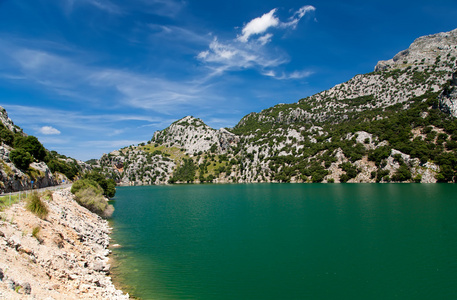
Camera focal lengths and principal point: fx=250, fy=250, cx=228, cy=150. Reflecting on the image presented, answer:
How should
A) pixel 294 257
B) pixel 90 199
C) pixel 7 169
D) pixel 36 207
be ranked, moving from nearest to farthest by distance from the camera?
pixel 36 207 < pixel 294 257 < pixel 7 169 < pixel 90 199

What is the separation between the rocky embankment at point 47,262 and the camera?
1301 centimetres

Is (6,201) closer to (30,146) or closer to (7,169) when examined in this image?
(7,169)

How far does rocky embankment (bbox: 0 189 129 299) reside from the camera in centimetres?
1301

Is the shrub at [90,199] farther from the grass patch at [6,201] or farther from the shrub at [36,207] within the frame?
the shrub at [36,207]

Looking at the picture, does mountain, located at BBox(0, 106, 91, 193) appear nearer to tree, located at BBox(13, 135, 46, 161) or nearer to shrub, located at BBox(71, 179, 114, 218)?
tree, located at BBox(13, 135, 46, 161)

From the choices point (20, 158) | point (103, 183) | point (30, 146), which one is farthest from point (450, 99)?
point (30, 146)

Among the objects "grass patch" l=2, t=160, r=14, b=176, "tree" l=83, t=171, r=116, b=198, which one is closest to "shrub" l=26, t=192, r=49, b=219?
"grass patch" l=2, t=160, r=14, b=176

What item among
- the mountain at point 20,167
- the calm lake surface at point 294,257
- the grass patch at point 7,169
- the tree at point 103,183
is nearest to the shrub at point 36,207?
the calm lake surface at point 294,257

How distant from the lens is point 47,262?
18.2 metres

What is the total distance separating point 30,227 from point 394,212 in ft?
186

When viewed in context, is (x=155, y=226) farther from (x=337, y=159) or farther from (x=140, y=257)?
(x=337, y=159)

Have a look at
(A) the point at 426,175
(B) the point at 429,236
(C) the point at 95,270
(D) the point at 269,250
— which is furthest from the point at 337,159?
(C) the point at 95,270

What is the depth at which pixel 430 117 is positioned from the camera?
160 m

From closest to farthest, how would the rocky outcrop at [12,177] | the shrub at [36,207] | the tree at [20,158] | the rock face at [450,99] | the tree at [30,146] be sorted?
the shrub at [36,207], the rocky outcrop at [12,177], the tree at [20,158], the tree at [30,146], the rock face at [450,99]
